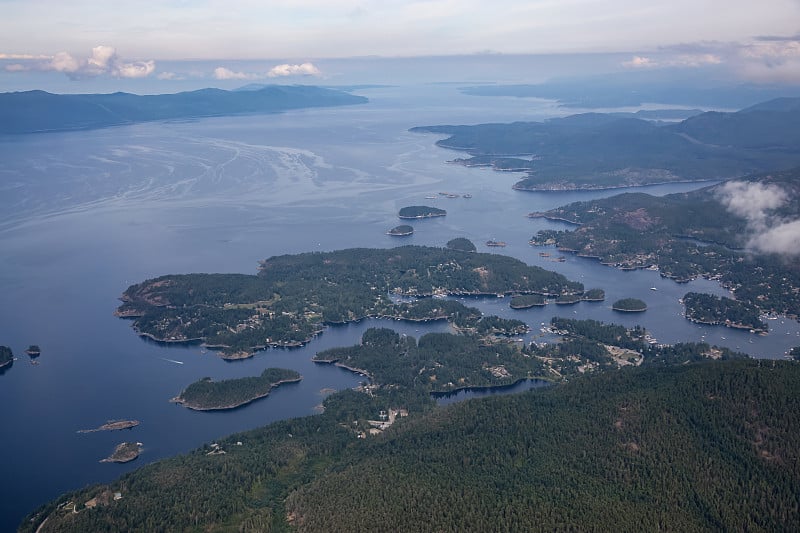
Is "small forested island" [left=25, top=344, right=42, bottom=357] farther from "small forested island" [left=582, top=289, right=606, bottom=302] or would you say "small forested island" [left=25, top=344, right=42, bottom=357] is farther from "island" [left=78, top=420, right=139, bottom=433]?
"small forested island" [left=582, top=289, right=606, bottom=302]

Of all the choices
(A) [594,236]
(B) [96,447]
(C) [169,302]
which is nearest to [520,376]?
(B) [96,447]

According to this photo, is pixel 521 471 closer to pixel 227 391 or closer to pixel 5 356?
pixel 227 391

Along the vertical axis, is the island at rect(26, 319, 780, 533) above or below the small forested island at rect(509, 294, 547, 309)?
above

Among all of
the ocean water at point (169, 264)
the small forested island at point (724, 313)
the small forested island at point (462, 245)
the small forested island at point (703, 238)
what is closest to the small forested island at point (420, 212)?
the ocean water at point (169, 264)

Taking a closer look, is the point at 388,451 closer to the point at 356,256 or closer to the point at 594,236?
the point at 356,256

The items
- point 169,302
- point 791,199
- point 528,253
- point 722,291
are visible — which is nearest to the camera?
point 169,302

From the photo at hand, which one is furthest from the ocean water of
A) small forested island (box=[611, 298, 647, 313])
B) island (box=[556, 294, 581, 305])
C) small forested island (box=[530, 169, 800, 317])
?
small forested island (box=[530, 169, 800, 317])

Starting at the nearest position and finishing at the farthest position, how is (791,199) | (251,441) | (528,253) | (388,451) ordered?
(388,451)
(251,441)
(528,253)
(791,199)

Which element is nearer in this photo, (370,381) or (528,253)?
(370,381)
